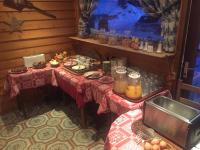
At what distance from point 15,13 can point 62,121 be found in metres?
1.84

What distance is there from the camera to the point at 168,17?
6.53ft

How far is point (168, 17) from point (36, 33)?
217cm

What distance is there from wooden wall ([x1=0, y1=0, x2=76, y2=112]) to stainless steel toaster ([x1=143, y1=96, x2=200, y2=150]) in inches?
96.8

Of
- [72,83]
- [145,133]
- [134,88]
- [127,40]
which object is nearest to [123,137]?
[145,133]

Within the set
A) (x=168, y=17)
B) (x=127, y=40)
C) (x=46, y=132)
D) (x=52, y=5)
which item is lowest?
(x=46, y=132)

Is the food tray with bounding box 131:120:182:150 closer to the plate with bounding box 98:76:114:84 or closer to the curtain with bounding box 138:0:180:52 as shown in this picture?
the plate with bounding box 98:76:114:84

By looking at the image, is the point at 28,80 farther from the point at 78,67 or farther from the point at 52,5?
the point at 52,5

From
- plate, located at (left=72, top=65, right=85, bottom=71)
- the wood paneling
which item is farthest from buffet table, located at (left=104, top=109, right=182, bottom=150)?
the wood paneling

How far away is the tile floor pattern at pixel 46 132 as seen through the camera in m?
2.39

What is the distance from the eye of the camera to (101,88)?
217 centimetres

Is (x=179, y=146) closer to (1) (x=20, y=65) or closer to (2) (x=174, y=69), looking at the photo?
(2) (x=174, y=69)

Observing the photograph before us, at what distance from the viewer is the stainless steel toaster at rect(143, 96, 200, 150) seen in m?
1.16

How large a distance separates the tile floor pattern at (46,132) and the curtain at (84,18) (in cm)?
136

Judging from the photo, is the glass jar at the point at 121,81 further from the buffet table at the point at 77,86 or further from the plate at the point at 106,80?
the plate at the point at 106,80
